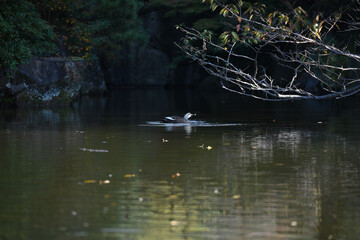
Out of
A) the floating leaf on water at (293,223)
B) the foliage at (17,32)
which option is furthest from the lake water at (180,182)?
the foliage at (17,32)

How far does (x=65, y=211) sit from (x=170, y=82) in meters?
50.1

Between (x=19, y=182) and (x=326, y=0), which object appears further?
(x=326, y=0)

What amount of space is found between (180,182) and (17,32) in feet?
64.8

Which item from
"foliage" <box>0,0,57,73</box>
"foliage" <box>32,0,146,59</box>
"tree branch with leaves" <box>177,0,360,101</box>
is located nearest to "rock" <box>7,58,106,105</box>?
"foliage" <box>0,0,57,73</box>

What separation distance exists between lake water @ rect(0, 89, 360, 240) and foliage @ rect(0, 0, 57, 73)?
10029mm

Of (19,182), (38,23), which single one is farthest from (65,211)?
(38,23)

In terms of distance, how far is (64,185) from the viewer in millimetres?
9961

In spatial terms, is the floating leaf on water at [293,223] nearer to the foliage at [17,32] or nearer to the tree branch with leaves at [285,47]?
the tree branch with leaves at [285,47]

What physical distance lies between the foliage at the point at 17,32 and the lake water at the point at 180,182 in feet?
32.9

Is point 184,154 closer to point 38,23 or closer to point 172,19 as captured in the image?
point 38,23

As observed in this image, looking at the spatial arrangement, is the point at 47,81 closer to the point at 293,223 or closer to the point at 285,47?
the point at 285,47

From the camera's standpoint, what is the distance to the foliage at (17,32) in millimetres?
28375

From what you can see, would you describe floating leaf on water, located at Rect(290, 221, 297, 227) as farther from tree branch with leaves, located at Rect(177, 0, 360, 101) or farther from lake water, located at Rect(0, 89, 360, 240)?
tree branch with leaves, located at Rect(177, 0, 360, 101)

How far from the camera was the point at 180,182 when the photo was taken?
10172 mm
